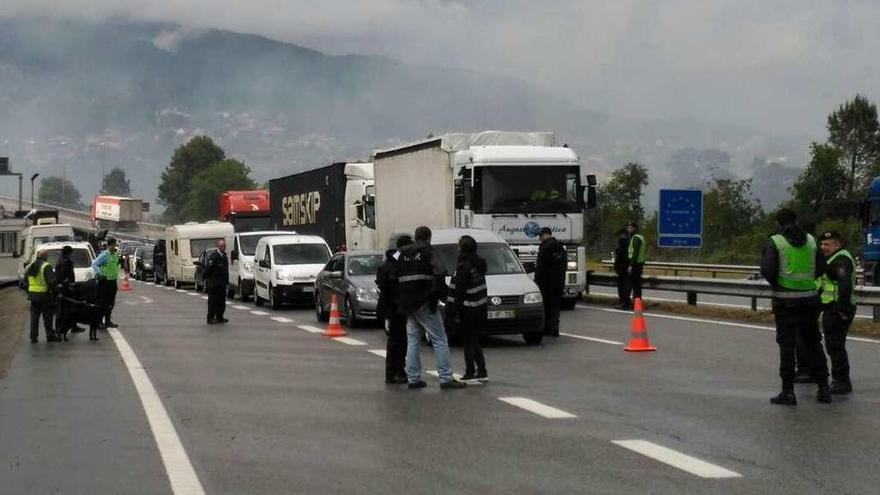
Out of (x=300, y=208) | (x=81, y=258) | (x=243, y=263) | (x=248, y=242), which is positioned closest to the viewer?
(x=243, y=263)

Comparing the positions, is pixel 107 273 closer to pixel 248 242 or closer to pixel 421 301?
pixel 421 301

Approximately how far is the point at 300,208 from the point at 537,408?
32.2 m

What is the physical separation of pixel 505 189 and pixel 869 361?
12.4 meters

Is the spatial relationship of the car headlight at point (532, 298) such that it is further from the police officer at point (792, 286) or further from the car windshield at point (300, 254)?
the car windshield at point (300, 254)

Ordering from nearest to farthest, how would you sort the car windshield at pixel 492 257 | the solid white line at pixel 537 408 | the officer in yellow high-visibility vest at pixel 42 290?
the solid white line at pixel 537 408 → the car windshield at pixel 492 257 → the officer in yellow high-visibility vest at pixel 42 290

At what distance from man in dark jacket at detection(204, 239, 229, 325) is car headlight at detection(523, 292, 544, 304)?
8846 millimetres

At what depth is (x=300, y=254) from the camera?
3406 cm

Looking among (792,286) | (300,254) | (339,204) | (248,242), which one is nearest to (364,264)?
(300,254)

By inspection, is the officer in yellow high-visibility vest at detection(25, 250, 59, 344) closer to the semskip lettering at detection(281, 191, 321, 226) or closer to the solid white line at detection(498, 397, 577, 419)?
the solid white line at detection(498, 397, 577, 419)

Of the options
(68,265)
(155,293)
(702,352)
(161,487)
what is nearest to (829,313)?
(702,352)

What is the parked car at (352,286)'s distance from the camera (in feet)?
79.8

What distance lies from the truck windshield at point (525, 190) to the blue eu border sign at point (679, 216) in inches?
114

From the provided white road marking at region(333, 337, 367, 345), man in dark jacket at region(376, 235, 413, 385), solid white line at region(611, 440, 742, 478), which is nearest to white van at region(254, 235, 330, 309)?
white road marking at region(333, 337, 367, 345)

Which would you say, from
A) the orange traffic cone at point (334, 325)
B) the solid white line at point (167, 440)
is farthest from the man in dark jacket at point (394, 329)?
the orange traffic cone at point (334, 325)
